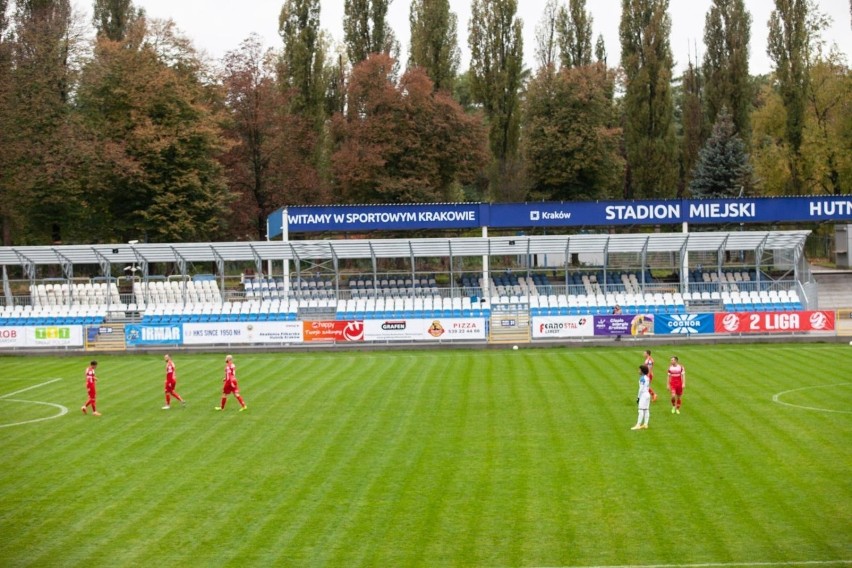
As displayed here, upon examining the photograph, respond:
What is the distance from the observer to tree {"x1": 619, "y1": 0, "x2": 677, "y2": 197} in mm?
75562

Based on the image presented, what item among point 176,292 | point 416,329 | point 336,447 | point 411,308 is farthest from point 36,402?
point 411,308

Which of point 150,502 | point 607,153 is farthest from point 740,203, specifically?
point 150,502

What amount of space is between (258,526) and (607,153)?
60.6 meters

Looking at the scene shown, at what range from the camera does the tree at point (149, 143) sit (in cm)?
6456

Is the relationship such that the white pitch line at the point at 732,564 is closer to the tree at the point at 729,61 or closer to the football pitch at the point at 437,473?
the football pitch at the point at 437,473

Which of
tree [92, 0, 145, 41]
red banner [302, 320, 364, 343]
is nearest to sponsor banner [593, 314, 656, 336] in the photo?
red banner [302, 320, 364, 343]

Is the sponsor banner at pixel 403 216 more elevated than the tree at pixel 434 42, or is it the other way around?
the tree at pixel 434 42

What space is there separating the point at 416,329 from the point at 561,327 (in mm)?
6814

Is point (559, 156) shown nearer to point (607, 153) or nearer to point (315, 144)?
point (607, 153)

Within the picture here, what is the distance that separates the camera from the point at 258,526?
17.1m

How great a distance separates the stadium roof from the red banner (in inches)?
229

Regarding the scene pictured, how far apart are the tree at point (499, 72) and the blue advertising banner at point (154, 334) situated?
3977 centimetres

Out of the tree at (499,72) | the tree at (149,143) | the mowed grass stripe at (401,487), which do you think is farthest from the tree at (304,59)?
the mowed grass stripe at (401,487)

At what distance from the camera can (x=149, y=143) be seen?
6431cm
